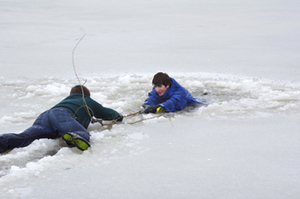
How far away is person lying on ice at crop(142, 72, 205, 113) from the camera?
3.98 meters

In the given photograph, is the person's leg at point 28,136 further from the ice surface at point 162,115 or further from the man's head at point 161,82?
the man's head at point 161,82

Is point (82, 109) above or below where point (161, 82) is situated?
below

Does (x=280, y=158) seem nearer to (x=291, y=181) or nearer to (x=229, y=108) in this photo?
(x=291, y=181)

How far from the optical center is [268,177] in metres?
2.30

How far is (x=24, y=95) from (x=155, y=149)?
2796mm

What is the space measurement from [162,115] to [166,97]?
47 cm

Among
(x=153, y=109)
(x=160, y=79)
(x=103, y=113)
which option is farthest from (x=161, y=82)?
(x=103, y=113)

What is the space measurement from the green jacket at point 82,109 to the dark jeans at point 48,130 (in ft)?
0.33

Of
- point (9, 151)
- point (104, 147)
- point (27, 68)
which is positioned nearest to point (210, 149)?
point (104, 147)

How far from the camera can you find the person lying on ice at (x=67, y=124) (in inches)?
107

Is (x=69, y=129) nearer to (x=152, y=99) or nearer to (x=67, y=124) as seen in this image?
(x=67, y=124)

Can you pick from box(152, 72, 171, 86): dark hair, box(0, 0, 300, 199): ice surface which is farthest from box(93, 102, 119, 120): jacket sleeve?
box(152, 72, 171, 86): dark hair

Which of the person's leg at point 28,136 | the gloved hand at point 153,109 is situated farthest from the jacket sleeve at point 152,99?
the person's leg at point 28,136

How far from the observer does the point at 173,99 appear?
407 cm
